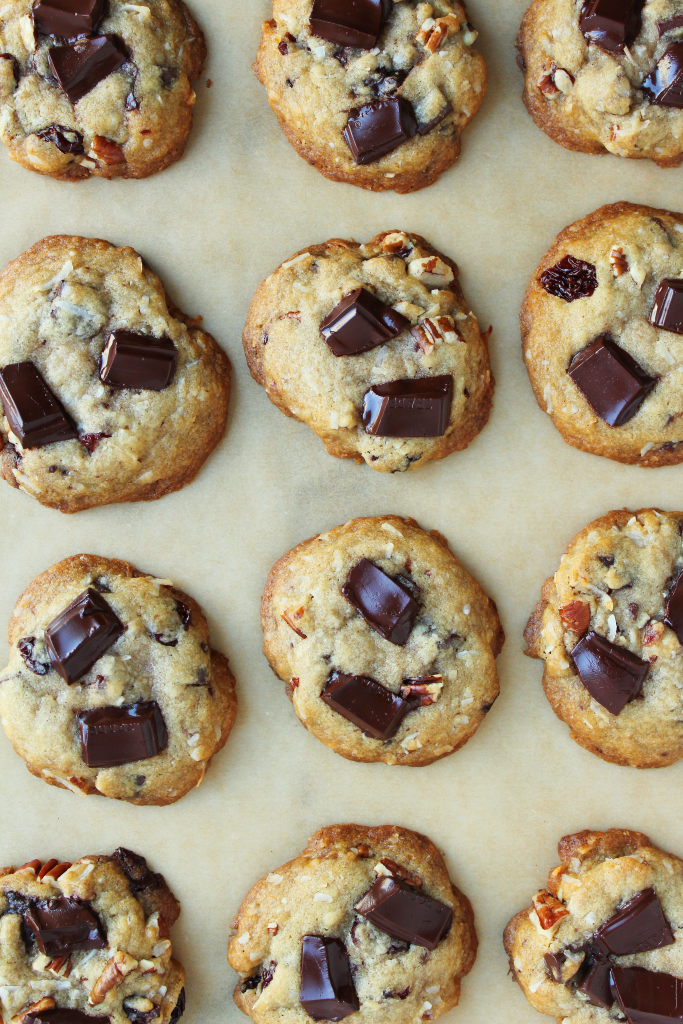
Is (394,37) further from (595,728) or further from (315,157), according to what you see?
(595,728)

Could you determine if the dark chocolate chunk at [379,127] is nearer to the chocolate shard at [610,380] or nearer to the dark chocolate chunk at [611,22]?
the dark chocolate chunk at [611,22]

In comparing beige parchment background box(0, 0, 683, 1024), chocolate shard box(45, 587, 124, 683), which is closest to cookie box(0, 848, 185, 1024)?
beige parchment background box(0, 0, 683, 1024)

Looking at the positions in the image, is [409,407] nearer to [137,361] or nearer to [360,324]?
[360,324]

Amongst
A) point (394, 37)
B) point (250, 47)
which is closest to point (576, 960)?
point (394, 37)

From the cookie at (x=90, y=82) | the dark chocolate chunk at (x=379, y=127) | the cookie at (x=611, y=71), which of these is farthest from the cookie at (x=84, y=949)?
the cookie at (x=611, y=71)

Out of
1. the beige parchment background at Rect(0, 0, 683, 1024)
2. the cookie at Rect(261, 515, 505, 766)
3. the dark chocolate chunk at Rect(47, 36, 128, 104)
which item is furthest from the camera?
the beige parchment background at Rect(0, 0, 683, 1024)

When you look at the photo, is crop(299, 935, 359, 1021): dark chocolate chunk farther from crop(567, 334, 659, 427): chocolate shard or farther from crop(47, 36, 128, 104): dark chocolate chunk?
crop(47, 36, 128, 104): dark chocolate chunk
